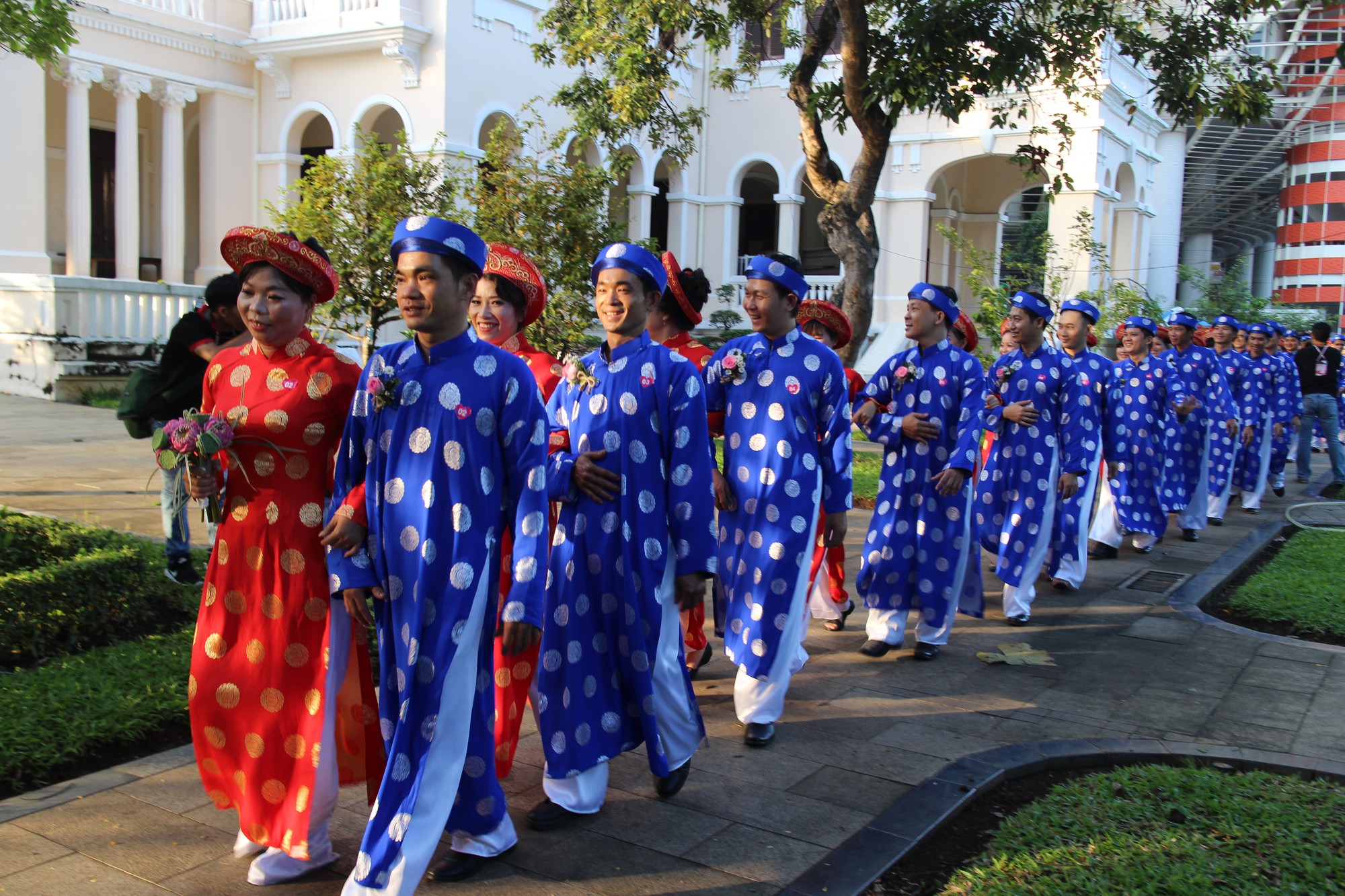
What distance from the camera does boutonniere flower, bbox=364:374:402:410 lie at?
3143mm

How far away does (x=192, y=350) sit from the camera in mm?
5848

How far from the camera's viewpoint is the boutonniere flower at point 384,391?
10.3ft

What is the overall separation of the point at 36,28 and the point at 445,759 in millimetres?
5393

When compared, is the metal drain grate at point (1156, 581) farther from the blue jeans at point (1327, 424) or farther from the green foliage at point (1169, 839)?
the blue jeans at point (1327, 424)

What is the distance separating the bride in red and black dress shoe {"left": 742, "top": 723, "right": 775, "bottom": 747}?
1.87m

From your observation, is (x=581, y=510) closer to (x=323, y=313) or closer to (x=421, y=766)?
(x=421, y=766)

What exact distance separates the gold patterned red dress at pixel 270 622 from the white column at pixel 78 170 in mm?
17388

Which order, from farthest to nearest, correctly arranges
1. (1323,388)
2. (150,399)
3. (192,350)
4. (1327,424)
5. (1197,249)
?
(1197,249), (1323,388), (1327,424), (192,350), (150,399)

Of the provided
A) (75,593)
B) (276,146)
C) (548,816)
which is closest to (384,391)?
(548,816)

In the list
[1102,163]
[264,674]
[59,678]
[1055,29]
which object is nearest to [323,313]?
[59,678]

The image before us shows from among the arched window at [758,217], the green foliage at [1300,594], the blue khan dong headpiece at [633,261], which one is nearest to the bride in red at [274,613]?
the blue khan dong headpiece at [633,261]

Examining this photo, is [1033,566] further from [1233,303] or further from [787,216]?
[1233,303]

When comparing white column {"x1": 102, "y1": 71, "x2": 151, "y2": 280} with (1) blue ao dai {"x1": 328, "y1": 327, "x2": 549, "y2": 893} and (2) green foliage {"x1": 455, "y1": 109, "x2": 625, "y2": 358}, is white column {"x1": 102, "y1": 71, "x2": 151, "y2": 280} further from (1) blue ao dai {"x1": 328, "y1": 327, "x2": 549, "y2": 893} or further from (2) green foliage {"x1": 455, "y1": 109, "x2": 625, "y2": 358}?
(1) blue ao dai {"x1": 328, "y1": 327, "x2": 549, "y2": 893}

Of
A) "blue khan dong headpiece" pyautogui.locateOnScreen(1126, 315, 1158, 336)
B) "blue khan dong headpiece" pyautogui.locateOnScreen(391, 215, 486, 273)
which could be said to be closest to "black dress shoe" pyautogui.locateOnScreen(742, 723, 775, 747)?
"blue khan dong headpiece" pyautogui.locateOnScreen(391, 215, 486, 273)
